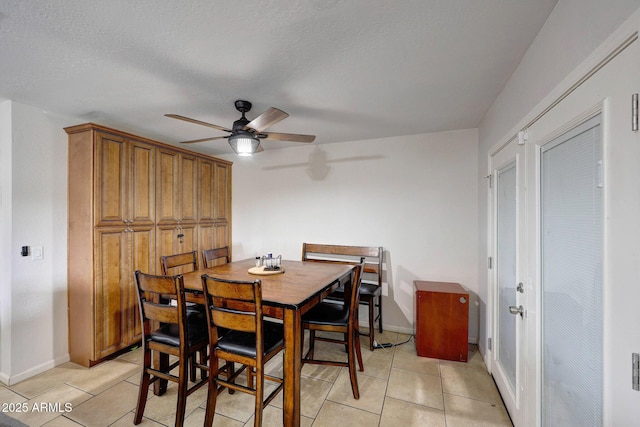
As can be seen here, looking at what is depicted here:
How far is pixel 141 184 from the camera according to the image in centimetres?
286

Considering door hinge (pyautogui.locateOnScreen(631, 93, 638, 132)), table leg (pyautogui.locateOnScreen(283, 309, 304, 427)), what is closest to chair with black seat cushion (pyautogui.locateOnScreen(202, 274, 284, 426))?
table leg (pyautogui.locateOnScreen(283, 309, 304, 427))

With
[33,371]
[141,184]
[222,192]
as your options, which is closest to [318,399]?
[33,371]

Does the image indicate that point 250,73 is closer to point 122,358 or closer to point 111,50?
point 111,50

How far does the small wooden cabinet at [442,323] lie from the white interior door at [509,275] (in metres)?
0.31

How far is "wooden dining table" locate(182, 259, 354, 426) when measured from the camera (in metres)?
1.58

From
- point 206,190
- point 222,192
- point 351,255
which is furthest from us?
point 222,192

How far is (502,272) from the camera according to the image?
2105 millimetres

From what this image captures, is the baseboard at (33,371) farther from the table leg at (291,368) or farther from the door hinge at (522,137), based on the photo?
the door hinge at (522,137)

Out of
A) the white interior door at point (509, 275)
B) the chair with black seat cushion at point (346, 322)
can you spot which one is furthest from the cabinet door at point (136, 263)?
the white interior door at point (509, 275)

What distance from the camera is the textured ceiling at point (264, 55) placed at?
129 cm

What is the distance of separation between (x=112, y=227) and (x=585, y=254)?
11.3 feet

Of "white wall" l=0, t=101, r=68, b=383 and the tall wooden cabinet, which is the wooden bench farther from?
"white wall" l=0, t=101, r=68, b=383

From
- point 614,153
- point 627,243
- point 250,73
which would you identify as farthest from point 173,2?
point 627,243

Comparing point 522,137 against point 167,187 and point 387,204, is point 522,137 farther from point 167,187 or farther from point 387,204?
point 167,187
